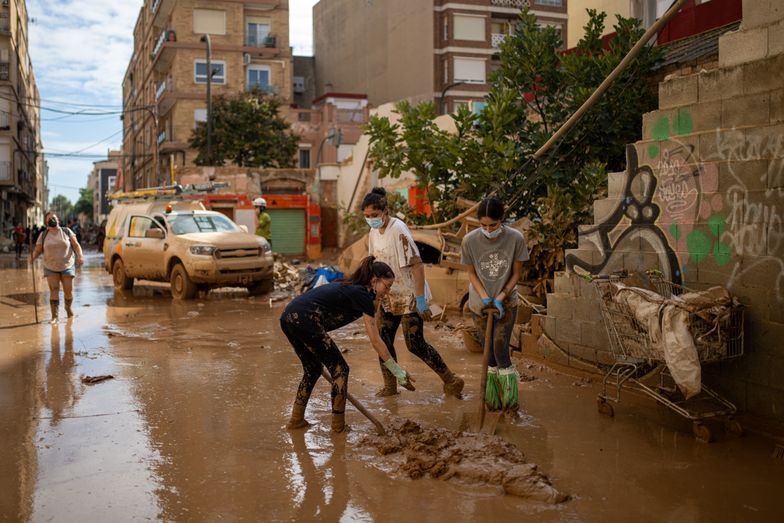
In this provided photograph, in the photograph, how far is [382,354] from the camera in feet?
18.2

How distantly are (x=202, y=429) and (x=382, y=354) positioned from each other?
65.4 inches

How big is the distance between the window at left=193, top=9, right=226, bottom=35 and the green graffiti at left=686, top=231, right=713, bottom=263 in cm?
4384

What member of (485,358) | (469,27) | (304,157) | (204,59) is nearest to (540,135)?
Result: (485,358)

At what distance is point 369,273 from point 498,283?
1.28 meters

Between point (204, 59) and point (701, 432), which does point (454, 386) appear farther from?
point (204, 59)

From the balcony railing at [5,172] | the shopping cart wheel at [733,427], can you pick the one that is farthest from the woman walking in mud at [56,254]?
the balcony railing at [5,172]

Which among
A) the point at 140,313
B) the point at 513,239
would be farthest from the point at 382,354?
the point at 140,313

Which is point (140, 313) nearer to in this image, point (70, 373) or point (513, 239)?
point (70, 373)

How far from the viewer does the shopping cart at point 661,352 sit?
18.4 feet

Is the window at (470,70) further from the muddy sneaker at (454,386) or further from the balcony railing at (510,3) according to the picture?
the muddy sneaker at (454,386)

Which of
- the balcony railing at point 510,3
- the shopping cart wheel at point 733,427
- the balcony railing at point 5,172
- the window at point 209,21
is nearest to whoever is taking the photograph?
the shopping cart wheel at point 733,427

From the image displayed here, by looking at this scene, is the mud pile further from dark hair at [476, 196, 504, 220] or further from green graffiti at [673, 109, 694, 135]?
green graffiti at [673, 109, 694, 135]

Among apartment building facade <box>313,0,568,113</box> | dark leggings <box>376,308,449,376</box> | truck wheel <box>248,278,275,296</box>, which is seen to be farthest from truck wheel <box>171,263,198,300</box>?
apartment building facade <box>313,0,568,113</box>

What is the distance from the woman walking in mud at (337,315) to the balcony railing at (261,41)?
4445 cm
